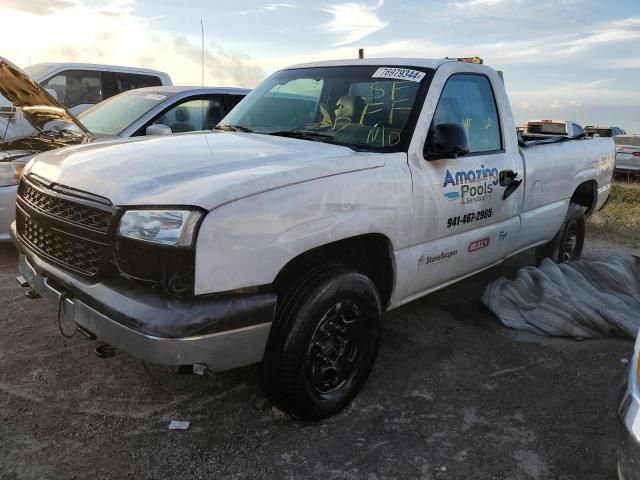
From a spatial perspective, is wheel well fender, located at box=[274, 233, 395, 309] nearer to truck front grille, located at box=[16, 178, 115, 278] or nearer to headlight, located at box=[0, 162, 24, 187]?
truck front grille, located at box=[16, 178, 115, 278]

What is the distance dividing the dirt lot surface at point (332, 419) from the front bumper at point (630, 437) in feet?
2.24

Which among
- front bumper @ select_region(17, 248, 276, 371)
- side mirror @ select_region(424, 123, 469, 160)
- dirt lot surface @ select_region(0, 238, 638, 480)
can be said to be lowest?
dirt lot surface @ select_region(0, 238, 638, 480)

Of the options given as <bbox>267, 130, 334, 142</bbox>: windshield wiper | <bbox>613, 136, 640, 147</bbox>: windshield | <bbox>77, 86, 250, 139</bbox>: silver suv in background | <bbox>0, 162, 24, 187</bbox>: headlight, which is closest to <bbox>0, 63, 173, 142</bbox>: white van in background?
<bbox>77, 86, 250, 139</bbox>: silver suv in background

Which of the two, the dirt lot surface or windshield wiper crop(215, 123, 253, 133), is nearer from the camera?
the dirt lot surface

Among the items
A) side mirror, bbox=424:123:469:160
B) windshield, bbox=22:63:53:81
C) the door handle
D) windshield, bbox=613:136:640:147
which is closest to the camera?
side mirror, bbox=424:123:469:160

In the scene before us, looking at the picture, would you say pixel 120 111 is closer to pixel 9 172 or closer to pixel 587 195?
A: pixel 9 172

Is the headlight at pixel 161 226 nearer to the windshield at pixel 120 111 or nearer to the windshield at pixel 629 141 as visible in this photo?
the windshield at pixel 120 111

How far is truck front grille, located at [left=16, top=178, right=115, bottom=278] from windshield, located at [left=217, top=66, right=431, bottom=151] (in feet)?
4.53

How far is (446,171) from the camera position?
3.44m

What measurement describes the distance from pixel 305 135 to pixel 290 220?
110 cm

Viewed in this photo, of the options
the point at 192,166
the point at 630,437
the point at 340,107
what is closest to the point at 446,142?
the point at 340,107

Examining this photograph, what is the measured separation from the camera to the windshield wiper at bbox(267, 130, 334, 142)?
133 inches

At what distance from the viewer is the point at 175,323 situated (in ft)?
7.38

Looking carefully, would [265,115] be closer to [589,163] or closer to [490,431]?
[490,431]
